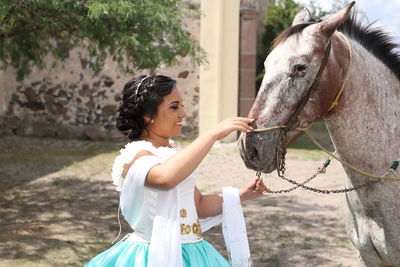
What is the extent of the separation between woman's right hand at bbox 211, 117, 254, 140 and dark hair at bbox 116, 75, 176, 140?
1.22 ft

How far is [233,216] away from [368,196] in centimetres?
73

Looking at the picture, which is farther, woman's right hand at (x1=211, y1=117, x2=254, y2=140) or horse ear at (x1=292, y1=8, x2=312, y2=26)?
horse ear at (x1=292, y1=8, x2=312, y2=26)

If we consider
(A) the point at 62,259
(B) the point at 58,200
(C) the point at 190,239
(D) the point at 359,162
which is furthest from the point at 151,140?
(B) the point at 58,200

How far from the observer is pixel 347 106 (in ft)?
8.66

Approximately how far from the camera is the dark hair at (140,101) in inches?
95.7

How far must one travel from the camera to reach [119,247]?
8.12 feet

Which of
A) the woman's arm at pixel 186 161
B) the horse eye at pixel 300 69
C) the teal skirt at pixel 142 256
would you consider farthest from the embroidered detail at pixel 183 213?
the horse eye at pixel 300 69

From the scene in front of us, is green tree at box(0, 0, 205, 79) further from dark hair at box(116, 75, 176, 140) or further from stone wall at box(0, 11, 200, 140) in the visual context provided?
stone wall at box(0, 11, 200, 140)

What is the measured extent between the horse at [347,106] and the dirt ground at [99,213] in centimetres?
235

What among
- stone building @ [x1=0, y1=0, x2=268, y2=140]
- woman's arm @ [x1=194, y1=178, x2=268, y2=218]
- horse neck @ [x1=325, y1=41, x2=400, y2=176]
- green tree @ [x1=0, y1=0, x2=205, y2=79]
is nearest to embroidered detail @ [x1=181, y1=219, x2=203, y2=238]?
woman's arm @ [x1=194, y1=178, x2=268, y2=218]

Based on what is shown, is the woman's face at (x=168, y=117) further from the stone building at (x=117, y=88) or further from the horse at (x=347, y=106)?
the stone building at (x=117, y=88)

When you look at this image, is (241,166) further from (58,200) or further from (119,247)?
(119,247)

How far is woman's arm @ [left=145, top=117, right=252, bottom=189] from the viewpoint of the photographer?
2127mm

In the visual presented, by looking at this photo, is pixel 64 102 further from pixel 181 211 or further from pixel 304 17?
pixel 181 211
